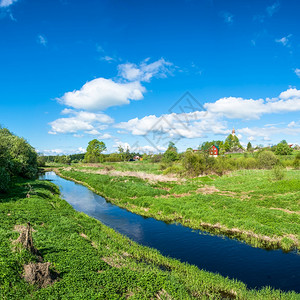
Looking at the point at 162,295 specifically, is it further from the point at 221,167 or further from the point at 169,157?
the point at 169,157

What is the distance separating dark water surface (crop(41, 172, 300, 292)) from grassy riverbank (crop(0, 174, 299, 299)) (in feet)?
4.89

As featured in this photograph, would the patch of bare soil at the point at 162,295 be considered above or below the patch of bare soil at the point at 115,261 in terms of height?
below

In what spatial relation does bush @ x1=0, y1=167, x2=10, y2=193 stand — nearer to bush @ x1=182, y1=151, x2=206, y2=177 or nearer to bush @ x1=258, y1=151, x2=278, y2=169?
bush @ x1=182, y1=151, x2=206, y2=177

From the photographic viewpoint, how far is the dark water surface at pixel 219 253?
12109 millimetres

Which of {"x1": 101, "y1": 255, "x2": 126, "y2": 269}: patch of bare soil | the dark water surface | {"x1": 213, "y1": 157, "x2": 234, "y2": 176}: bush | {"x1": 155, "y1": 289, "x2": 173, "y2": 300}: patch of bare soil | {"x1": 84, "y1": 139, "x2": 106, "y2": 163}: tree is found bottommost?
the dark water surface

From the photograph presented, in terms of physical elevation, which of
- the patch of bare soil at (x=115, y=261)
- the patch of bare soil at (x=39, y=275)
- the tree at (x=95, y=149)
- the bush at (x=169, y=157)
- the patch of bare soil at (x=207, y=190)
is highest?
the tree at (x=95, y=149)

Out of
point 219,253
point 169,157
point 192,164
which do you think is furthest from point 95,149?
point 219,253

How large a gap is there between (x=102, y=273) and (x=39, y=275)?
9.70 feet

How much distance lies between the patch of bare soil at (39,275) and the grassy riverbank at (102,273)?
0.74 feet

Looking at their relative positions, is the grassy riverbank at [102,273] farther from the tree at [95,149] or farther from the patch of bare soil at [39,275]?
the tree at [95,149]

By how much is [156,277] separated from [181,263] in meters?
3.17

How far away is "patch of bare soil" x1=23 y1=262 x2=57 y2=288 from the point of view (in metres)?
9.02

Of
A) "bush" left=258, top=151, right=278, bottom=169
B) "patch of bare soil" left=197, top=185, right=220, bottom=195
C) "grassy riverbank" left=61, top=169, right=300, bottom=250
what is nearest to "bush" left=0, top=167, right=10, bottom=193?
"grassy riverbank" left=61, top=169, right=300, bottom=250

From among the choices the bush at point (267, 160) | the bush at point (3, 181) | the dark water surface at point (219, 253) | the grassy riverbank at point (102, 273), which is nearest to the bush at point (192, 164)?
the bush at point (267, 160)
